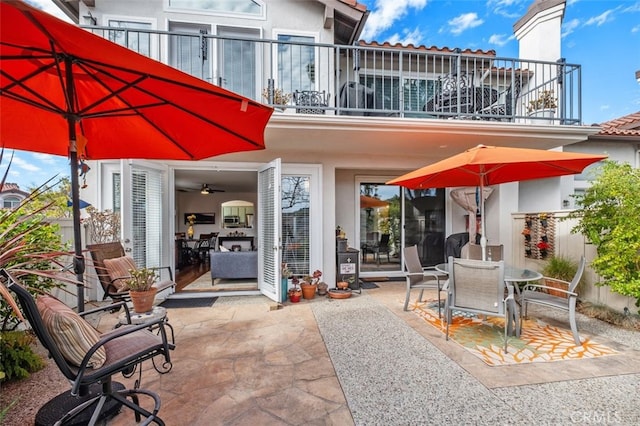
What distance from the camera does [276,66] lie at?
557 centimetres

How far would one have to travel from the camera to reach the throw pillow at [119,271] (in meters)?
3.74

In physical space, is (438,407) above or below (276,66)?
below

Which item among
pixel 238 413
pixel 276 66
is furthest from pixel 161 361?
pixel 276 66

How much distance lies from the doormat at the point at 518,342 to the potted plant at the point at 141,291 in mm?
3537

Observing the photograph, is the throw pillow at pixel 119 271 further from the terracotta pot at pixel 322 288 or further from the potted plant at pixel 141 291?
the terracotta pot at pixel 322 288

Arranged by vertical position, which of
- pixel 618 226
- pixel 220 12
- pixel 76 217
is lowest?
pixel 618 226

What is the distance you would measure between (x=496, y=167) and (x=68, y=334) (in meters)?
4.36

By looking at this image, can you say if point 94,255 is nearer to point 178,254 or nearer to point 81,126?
point 81,126

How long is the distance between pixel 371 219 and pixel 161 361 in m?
5.09

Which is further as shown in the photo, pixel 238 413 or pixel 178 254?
pixel 178 254

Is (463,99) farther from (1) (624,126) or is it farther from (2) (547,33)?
(1) (624,126)

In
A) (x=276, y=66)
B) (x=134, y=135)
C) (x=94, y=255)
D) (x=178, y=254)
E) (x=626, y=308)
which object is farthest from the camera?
(x=178, y=254)

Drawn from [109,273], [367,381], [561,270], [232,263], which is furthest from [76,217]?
[561,270]

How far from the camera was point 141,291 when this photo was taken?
3482 millimetres
